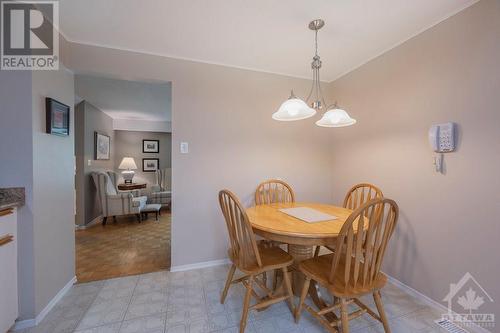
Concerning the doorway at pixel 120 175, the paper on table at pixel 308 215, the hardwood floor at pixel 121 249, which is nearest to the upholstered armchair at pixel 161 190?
the doorway at pixel 120 175

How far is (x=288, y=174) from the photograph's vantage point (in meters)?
2.65

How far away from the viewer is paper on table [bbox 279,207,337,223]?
5.16 feet

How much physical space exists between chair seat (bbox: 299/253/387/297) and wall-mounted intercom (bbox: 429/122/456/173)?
100 cm

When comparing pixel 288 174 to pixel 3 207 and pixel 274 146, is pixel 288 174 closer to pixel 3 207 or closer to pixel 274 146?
pixel 274 146

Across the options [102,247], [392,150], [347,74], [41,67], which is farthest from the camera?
[102,247]

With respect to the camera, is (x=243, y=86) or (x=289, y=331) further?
(x=243, y=86)

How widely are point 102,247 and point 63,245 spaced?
118cm

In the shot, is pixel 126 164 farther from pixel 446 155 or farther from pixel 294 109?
pixel 446 155

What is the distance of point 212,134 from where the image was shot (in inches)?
91.1

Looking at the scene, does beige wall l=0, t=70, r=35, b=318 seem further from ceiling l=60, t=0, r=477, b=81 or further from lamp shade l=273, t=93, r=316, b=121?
lamp shade l=273, t=93, r=316, b=121

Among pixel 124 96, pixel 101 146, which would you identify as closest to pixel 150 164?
pixel 101 146

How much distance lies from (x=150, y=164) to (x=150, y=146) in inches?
19.2

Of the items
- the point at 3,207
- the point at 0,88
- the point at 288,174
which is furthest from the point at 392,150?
the point at 0,88

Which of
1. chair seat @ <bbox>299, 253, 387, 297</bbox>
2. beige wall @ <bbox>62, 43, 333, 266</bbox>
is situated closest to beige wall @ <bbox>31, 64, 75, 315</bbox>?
beige wall @ <bbox>62, 43, 333, 266</bbox>
